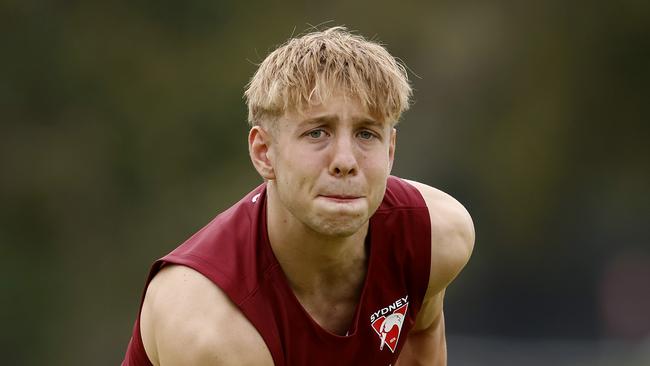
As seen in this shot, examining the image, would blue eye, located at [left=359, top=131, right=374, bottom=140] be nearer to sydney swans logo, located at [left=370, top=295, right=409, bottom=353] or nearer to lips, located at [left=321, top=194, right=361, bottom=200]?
lips, located at [left=321, top=194, right=361, bottom=200]

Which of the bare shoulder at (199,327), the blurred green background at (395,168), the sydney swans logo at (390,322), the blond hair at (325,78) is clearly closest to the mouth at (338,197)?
the blond hair at (325,78)

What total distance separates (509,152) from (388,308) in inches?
429

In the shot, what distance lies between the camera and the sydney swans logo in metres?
4.66

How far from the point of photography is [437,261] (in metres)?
4.81

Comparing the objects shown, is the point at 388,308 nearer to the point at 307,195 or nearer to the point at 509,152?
the point at 307,195

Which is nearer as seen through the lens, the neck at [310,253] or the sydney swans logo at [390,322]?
the neck at [310,253]

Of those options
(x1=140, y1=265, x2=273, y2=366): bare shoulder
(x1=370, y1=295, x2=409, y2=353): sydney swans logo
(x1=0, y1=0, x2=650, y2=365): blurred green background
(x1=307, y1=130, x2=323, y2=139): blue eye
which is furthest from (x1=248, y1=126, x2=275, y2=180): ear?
(x1=0, y1=0, x2=650, y2=365): blurred green background

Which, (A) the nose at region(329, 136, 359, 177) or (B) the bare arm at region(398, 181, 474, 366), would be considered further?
(B) the bare arm at region(398, 181, 474, 366)

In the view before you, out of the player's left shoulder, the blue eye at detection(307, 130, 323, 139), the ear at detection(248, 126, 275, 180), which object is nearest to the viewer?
the blue eye at detection(307, 130, 323, 139)

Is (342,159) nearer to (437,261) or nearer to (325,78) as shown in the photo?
(325,78)

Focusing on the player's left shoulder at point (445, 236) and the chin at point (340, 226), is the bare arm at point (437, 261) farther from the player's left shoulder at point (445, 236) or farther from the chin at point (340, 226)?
the chin at point (340, 226)

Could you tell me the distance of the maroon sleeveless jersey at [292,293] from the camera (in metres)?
4.32

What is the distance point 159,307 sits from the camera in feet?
14.0

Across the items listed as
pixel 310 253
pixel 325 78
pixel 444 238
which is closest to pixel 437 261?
pixel 444 238
